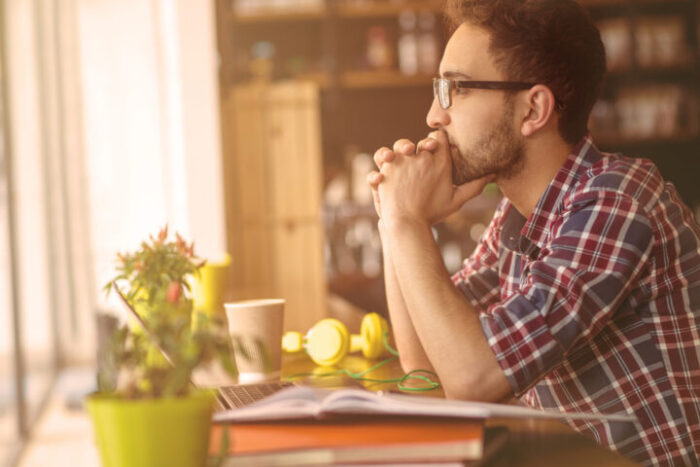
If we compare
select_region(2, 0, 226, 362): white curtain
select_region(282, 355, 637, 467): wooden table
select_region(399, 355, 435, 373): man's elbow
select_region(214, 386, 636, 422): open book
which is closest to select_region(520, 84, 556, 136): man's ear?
select_region(399, 355, 435, 373): man's elbow

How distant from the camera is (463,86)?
1.42m

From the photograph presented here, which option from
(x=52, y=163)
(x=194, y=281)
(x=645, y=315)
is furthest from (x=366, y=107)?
(x=645, y=315)

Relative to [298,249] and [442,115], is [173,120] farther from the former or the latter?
[442,115]

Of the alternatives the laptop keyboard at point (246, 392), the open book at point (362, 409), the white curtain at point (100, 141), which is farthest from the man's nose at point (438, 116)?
the white curtain at point (100, 141)

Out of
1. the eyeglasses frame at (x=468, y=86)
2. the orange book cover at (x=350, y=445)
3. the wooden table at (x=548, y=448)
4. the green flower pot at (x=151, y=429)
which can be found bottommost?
the wooden table at (x=548, y=448)

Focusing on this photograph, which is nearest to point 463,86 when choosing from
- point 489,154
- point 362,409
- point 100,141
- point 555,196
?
point 489,154

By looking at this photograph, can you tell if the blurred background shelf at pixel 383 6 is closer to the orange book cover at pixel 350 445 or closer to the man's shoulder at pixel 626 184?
the man's shoulder at pixel 626 184

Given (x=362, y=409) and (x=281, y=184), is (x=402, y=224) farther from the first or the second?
(x=281, y=184)

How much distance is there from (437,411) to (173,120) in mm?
4022

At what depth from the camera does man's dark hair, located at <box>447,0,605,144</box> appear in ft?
A: 4.64

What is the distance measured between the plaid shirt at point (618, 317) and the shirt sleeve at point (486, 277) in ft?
1.06

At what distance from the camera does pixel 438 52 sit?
15.2 feet

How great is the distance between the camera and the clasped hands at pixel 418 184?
4.25ft

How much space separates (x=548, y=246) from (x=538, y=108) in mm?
312
